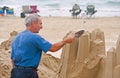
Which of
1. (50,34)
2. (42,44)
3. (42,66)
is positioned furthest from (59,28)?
(42,44)

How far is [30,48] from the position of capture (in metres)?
5.13

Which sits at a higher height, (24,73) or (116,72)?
(24,73)

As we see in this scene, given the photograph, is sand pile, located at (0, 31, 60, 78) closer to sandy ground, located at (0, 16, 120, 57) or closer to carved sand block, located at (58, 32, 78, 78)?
carved sand block, located at (58, 32, 78, 78)

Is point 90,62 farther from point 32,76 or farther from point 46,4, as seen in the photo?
point 46,4

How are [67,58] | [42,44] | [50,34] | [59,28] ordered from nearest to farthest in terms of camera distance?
[42,44], [67,58], [50,34], [59,28]

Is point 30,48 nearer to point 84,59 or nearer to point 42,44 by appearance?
point 42,44

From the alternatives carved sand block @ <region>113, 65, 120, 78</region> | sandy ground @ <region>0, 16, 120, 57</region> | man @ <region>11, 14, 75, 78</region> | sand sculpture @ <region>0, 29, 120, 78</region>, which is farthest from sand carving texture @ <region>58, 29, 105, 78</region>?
sandy ground @ <region>0, 16, 120, 57</region>

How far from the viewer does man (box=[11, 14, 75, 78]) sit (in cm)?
509

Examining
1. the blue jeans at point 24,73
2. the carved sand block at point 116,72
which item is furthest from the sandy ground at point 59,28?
the blue jeans at point 24,73

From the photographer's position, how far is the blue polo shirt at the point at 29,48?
16.6 ft

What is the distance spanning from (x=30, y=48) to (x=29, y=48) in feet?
0.04

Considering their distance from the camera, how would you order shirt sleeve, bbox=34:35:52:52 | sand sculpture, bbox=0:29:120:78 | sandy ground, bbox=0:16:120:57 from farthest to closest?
sandy ground, bbox=0:16:120:57, sand sculpture, bbox=0:29:120:78, shirt sleeve, bbox=34:35:52:52

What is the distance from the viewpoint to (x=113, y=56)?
6.07 metres

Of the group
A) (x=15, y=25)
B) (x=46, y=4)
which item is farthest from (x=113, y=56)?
(x=46, y=4)
